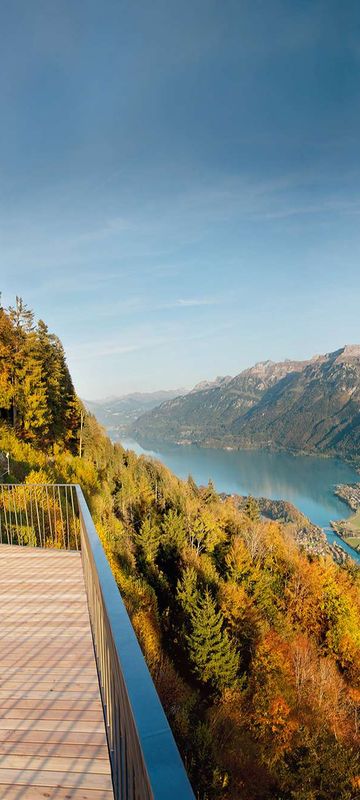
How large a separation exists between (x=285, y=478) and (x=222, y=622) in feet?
472

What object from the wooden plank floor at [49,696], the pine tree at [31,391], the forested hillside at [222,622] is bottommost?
the forested hillside at [222,622]

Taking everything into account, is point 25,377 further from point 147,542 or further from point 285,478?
point 285,478

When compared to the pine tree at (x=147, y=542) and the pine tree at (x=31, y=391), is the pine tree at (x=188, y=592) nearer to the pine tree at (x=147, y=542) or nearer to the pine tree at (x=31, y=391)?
the pine tree at (x=147, y=542)

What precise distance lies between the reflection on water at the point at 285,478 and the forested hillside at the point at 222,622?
245 ft

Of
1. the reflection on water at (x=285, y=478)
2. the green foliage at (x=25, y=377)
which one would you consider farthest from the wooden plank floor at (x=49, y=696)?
the reflection on water at (x=285, y=478)

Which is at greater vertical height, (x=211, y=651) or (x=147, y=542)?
(x=147, y=542)

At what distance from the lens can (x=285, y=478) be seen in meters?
160

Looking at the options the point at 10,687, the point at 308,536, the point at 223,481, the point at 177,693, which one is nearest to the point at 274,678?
the point at 177,693

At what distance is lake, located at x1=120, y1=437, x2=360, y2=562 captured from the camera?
11869 centimetres

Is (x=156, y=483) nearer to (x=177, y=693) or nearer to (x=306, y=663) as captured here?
(x=306, y=663)

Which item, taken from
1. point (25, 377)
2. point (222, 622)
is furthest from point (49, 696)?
point (25, 377)

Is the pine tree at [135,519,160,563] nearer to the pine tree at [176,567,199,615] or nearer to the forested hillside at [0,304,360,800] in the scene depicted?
the forested hillside at [0,304,360,800]

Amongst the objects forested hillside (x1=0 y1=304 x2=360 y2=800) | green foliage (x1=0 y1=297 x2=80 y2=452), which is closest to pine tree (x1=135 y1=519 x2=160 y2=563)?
forested hillside (x1=0 y1=304 x2=360 y2=800)

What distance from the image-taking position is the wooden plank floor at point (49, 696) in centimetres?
261
